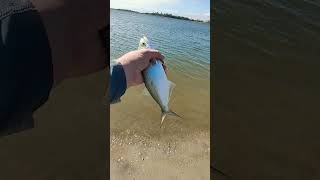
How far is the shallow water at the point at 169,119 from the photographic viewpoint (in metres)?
1.80

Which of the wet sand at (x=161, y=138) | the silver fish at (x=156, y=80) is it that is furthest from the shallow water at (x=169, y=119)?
the silver fish at (x=156, y=80)

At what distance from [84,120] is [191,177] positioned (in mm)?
796

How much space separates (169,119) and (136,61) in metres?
1.13

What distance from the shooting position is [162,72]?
1.33 metres

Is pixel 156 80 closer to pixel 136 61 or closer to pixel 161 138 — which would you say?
pixel 136 61

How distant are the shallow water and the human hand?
245mm

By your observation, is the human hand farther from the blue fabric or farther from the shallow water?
the shallow water

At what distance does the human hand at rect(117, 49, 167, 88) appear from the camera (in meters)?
1.28

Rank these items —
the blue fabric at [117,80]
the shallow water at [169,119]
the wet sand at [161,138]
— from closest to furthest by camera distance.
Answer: the blue fabric at [117,80]
the shallow water at [169,119]
the wet sand at [161,138]

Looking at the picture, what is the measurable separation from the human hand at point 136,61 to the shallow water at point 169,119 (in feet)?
0.80

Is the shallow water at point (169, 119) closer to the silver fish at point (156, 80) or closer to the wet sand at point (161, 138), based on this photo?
the wet sand at point (161, 138)
